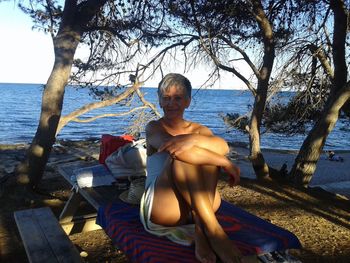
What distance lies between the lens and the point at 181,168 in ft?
6.82

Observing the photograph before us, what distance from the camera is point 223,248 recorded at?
75.9 inches

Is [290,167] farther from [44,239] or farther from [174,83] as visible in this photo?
[44,239]

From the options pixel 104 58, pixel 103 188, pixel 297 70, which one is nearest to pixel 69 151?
pixel 104 58

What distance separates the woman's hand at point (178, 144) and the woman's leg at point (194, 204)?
67 millimetres

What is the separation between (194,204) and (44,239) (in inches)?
45.3

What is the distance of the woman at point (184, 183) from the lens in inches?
78.3

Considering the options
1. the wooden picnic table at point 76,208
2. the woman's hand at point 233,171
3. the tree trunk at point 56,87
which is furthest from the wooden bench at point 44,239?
the tree trunk at point 56,87

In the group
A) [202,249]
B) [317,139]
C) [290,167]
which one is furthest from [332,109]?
[290,167]

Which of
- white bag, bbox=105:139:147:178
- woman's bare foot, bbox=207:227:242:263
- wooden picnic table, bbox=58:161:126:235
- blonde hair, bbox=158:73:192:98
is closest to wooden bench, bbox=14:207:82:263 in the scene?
wooden picnic table, bbox=58:161:126:235

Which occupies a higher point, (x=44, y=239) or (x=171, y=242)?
(x=171, y=242)

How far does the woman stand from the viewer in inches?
78.3

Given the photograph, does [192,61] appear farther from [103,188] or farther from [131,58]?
[103,188]

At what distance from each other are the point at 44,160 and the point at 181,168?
3.96 m

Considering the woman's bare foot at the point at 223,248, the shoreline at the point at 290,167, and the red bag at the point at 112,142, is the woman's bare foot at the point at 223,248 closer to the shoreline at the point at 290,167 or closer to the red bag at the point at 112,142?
the red bag at the point at 112,142
